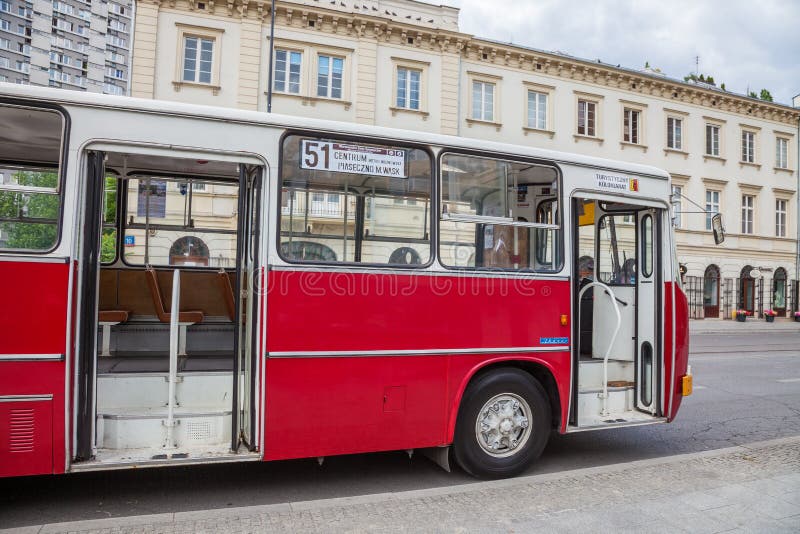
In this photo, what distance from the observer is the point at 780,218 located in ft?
116

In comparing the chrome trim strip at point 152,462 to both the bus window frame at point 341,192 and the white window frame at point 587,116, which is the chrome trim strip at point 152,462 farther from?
the white window frame at point 587,116

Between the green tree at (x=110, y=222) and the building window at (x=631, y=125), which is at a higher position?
the building window at (x=631, y=125)

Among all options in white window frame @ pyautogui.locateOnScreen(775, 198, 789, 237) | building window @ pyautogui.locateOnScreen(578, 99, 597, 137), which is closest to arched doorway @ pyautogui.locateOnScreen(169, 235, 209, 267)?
building window @ pyautogui.locateOnScreen(578, 99, 597, 137)

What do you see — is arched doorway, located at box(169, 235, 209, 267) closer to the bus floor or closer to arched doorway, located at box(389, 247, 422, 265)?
the bus floor

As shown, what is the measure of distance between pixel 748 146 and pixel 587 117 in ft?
40.1

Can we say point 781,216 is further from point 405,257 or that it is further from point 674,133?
point 405,257

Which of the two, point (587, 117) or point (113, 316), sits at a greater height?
point (587, 117)

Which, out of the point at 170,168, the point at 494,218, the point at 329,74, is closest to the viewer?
the point at 494,218

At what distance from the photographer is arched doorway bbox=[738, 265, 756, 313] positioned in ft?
110

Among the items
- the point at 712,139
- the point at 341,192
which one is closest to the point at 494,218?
the point at 341,192

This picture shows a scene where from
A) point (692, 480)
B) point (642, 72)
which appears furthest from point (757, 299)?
point (692, 480)

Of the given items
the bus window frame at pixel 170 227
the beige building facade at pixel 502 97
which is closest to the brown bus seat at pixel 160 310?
the bus window frame at pixel 170 227

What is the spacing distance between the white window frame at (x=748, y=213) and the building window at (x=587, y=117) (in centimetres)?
1158

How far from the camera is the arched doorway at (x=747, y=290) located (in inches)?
1315
